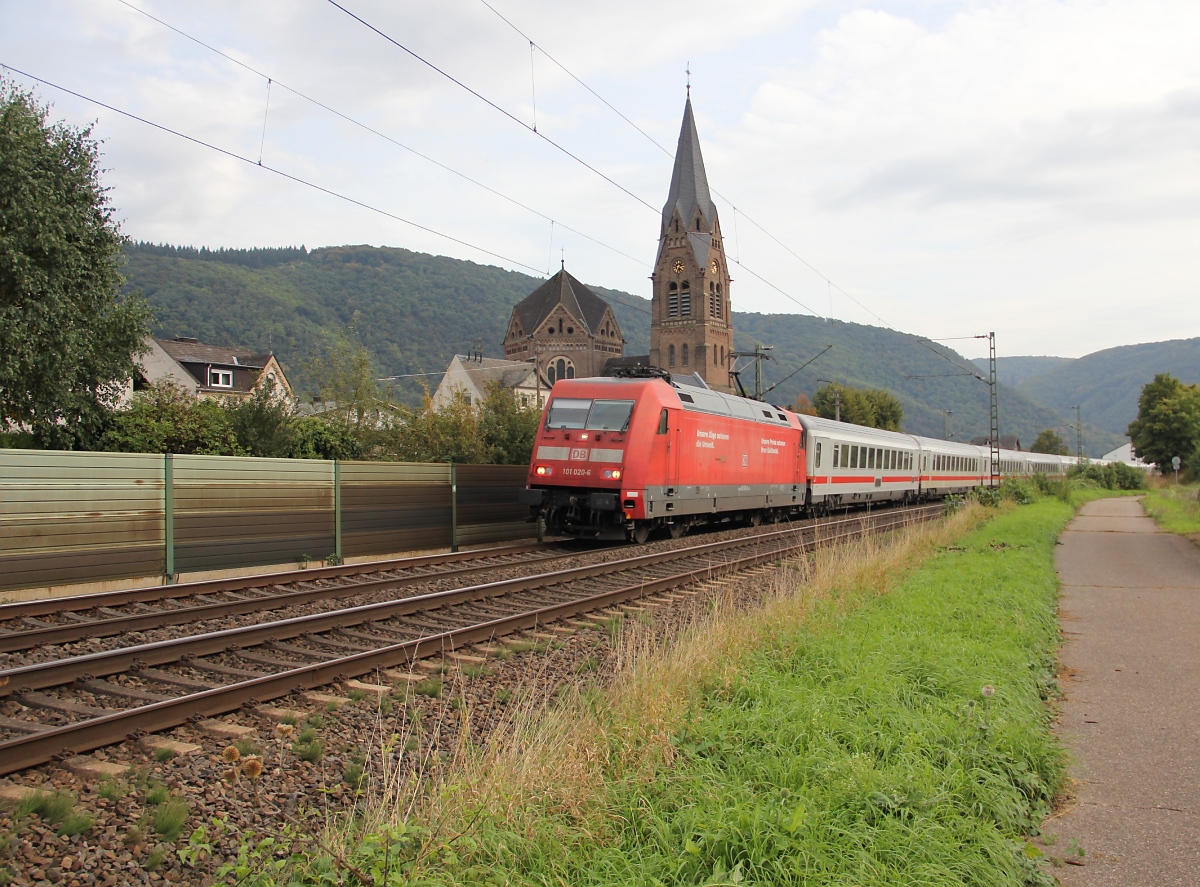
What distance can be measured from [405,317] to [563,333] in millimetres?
56813

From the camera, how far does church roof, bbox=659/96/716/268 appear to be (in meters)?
86.0

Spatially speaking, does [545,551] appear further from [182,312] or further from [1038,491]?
[182,312]

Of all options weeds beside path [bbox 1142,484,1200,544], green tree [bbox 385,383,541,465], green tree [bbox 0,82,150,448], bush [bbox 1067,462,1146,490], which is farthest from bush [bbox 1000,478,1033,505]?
bush [bbox 1067,462,1146,490]

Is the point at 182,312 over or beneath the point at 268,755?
over

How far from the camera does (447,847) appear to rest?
364 centimetres

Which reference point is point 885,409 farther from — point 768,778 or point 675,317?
point 768,778

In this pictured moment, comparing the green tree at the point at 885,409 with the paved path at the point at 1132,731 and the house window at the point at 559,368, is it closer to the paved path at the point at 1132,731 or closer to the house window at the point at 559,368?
the house window at the point at 559,368

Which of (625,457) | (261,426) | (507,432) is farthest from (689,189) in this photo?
(625,457)

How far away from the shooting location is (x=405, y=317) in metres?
148

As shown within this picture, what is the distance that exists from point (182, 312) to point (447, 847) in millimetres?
109161

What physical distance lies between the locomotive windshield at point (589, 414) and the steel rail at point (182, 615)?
16.9 feet

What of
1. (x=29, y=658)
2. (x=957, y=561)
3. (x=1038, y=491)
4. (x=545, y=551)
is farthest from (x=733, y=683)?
(x=1038, y=491)

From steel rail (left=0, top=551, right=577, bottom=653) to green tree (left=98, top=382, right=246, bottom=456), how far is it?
9493mm

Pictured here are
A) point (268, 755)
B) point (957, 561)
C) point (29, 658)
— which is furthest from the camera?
point (957, 561)
